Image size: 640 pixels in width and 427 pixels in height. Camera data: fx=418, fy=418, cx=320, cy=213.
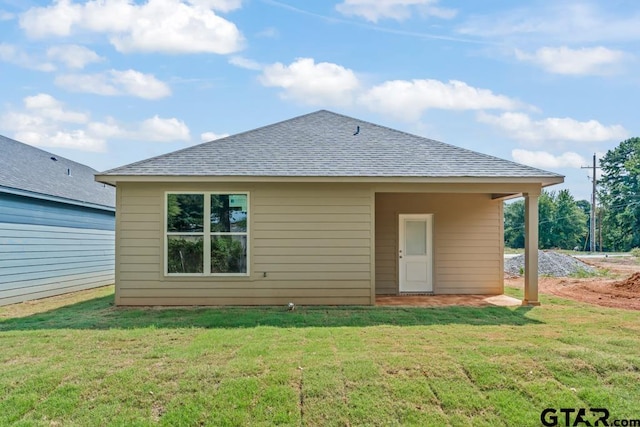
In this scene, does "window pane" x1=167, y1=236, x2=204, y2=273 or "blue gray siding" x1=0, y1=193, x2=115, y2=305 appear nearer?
"window pane" x1=167, y1=236, x2=204, y2=273

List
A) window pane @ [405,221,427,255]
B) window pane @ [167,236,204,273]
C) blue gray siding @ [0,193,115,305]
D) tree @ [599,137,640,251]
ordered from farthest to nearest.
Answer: tree @ [599,137,640,251] → window pane @ [405,221,427,255] → blue gray siding @ [0,193,115,305] → window pane @ [167,236,204,273]

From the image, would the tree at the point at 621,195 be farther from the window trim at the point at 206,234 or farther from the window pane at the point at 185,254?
the window pane at the point at 185,254

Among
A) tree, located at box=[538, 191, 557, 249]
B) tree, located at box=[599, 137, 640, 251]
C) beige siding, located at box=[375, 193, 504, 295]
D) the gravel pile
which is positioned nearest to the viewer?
beige siding, located at box=[375, 193, 504, 295]

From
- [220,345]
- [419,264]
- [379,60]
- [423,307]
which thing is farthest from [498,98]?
[220,345]

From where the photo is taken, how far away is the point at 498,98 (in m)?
15.1

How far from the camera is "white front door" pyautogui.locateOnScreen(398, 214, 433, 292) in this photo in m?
9.86

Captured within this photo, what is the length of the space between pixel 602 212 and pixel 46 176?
54170 millimetres

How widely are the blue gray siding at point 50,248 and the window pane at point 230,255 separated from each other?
A: 176 inches

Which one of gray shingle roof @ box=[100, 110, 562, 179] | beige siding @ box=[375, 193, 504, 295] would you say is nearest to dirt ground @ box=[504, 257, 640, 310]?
beige siding @ box=[375, 193, 504, 295]

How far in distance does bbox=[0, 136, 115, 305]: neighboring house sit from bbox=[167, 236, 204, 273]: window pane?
12.0ft

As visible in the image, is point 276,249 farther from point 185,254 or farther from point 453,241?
point 453,241

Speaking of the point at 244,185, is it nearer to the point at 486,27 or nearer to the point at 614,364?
the point at 614,364

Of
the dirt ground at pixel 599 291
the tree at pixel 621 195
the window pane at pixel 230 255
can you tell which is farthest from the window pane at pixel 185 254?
the tree at pixel 621 195

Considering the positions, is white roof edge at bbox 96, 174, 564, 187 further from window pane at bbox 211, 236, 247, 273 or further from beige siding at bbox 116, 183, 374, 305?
window pane at bbox 211, 236, 247, 273
